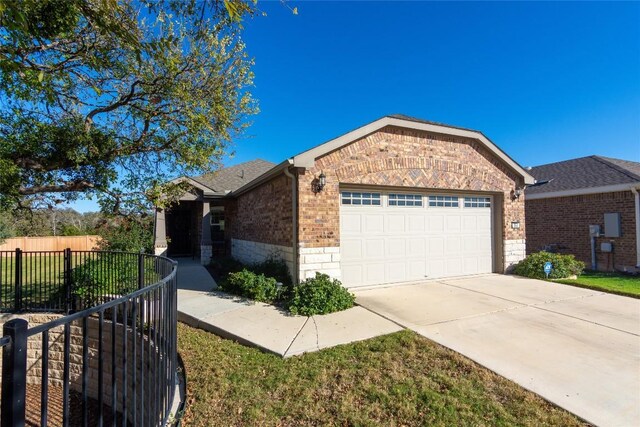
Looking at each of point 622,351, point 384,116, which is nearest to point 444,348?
point 622,351

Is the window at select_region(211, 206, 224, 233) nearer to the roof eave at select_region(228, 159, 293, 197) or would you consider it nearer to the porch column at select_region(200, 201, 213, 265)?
the porch column at select_region(200, 201, 213, 265)

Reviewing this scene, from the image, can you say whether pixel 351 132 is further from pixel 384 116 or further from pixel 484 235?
pixel 484 235

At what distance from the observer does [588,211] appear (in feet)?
39.5

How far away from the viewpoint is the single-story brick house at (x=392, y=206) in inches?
279

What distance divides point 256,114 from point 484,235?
24.6 ft

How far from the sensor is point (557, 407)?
309cm

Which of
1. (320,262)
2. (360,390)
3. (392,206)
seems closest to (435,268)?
(392,206)

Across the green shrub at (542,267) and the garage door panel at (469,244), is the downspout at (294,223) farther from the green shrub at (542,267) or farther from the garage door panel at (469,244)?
the green shrub at (542,267)

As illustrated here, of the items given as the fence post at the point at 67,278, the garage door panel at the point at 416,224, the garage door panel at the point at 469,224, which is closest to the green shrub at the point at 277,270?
the garage door panel at the point at 416,224

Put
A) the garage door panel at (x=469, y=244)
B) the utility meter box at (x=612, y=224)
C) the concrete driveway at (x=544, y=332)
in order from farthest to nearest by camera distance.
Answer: the utility meter box at (x=612, y=224) → the garage door panel at (x=469, y=244) → the concrete driveway at (x=544, y=332)

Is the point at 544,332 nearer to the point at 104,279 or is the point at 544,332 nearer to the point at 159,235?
the point at 104,279

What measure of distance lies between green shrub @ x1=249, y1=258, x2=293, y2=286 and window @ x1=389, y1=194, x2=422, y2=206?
125 inches

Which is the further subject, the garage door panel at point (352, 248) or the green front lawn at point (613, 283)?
the garage door panel at point (352, 248)

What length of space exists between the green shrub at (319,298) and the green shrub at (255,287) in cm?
54
